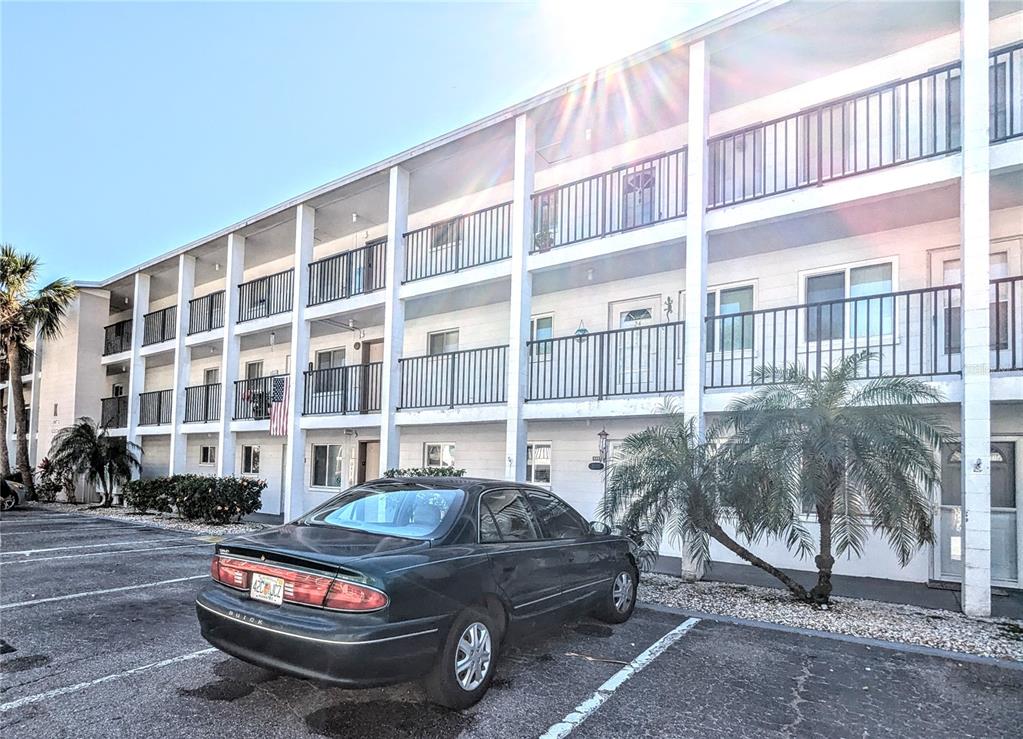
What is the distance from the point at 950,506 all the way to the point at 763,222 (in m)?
4.60

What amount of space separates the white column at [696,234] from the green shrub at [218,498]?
10.2 metres

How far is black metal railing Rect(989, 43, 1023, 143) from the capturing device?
279 inches

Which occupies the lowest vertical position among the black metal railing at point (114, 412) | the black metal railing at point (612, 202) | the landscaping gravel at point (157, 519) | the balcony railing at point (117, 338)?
the landscaping gravel at point (157, 519)

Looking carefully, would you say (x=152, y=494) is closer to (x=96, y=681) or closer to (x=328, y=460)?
(x=328, y=460)

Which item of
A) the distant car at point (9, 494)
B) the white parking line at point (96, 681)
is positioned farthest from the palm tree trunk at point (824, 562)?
the distant car at point (9, 494)

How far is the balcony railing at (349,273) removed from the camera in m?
13.6

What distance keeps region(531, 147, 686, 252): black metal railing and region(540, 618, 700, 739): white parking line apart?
5927 mm

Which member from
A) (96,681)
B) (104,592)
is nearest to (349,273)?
(104,592)

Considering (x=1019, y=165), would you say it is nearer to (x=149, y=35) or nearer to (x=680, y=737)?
(x=680, y=737)

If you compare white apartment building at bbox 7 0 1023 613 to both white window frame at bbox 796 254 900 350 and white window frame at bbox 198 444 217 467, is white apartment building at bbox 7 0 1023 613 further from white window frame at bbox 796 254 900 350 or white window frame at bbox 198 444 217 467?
white window frame at bbox 198 444 217 467

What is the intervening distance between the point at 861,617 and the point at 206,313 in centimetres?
1716

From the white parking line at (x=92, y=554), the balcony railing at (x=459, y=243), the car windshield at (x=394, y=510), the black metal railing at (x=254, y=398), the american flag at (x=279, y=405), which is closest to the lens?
the car windshield at (x=394, y=510)

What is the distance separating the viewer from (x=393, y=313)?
1244cm

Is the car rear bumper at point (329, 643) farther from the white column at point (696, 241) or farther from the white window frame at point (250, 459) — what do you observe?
the white window frame at point (250, 459)
